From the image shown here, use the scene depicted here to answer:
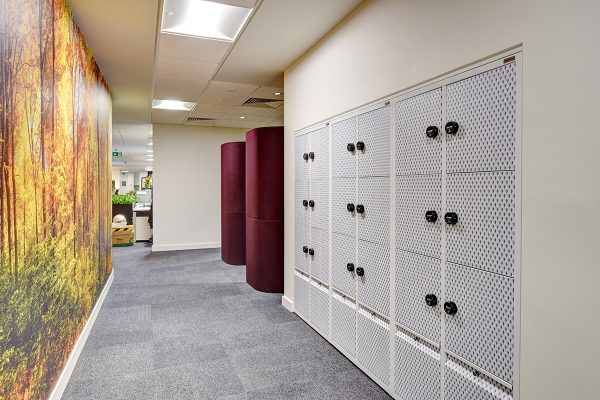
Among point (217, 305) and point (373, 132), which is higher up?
point (373, 132)

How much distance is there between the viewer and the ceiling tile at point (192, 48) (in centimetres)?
369

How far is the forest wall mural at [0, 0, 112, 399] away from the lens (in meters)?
1.77

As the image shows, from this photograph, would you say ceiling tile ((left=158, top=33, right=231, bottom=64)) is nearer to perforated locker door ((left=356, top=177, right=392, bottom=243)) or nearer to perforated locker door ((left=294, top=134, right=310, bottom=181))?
perforated locker door ((left=294, top=134, right=310, bottom=181))

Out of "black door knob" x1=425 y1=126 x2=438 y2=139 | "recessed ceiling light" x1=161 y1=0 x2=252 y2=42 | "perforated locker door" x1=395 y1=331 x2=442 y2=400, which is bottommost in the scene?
"perforated locker door" x1=395 y1=331 x2=442 y2=400

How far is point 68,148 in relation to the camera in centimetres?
296

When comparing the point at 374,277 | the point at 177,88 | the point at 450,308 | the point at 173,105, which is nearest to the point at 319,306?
the point at 374,277

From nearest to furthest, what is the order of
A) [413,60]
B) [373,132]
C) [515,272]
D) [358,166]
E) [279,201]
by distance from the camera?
[515,272] < [413,60] < [373,132] < [358,166] < [279,201]

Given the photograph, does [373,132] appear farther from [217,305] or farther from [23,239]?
[217,305]

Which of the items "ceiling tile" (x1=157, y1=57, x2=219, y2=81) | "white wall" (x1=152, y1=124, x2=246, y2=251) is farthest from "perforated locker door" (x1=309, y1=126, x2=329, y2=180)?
"white wall" (x1=152, y1=124, x2=246, y2=251)

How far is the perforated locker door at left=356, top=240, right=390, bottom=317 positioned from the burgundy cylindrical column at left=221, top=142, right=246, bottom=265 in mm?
4454

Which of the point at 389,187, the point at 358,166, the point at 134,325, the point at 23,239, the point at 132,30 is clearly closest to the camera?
the point at 23,239

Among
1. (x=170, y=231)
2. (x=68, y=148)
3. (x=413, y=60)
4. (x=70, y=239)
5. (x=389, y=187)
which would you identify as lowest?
(x=170, y=231)

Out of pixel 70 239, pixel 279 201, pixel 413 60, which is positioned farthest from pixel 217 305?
pixel 413 60

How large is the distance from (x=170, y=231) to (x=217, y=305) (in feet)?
14.3
